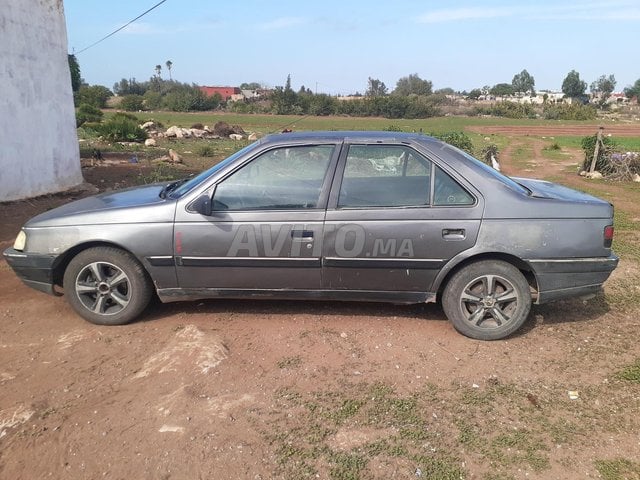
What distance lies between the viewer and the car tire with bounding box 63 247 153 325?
13.6ft

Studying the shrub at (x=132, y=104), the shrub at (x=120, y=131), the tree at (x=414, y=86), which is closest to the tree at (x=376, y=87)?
the tree at (x=414, y=86)

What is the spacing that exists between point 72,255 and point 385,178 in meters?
2.65

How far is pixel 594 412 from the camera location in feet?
10.5

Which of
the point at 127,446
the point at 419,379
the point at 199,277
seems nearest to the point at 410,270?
the point at 419,379

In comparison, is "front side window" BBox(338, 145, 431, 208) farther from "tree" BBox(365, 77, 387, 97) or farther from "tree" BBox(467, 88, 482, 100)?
"tree" BBox(467, 88, 482, 100)

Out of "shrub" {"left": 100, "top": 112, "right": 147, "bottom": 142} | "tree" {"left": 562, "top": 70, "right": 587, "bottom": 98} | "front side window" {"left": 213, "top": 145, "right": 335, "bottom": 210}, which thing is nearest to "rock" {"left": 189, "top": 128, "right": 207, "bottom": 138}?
"shrub" {"left": 100, "top": 112, "right": 147, "bottom": 142}

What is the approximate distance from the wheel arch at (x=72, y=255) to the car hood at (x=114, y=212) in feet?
0.58

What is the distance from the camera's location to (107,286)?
4.19 metres

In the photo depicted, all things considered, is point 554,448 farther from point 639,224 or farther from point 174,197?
point 639,224

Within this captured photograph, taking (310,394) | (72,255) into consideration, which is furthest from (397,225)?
(72,255)

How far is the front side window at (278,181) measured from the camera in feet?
13.3

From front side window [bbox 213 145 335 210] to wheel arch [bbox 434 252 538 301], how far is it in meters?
1.15

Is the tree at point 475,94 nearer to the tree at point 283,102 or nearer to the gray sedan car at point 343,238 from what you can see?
the tree at point 283,102

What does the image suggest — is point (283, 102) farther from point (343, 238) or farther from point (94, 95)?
point (343, 238)
